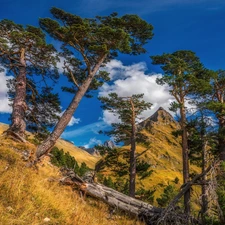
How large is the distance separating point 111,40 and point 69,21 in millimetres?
2937

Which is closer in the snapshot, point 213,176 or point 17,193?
point 17,193

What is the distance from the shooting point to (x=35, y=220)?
13.9 feet

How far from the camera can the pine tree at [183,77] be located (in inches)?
628

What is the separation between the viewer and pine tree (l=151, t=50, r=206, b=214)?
16.0 m

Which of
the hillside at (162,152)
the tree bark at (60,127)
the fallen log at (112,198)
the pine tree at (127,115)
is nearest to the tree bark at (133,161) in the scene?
the pine tree at (127,115)

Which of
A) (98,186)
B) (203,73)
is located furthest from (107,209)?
(203,73)

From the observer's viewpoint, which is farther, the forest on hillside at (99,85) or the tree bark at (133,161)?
the tree bark at (133,161)

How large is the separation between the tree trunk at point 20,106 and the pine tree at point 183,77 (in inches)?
392

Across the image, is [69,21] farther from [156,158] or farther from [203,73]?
[156,158]

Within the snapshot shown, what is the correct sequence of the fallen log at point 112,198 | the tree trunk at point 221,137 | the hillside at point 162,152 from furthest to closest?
the hillside at point 162,152, the tree trunk at point 221,137, the fallen log at point 112,198

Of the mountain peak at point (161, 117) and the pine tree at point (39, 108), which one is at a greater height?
the mountain peak at point (161, 117)

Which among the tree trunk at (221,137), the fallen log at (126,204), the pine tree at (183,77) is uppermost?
the pine tree at (183,77)

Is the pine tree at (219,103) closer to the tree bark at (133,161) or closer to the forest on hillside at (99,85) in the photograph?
the forest on hillside at (99,85)

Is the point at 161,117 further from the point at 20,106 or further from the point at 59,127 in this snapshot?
the point at 59,127
